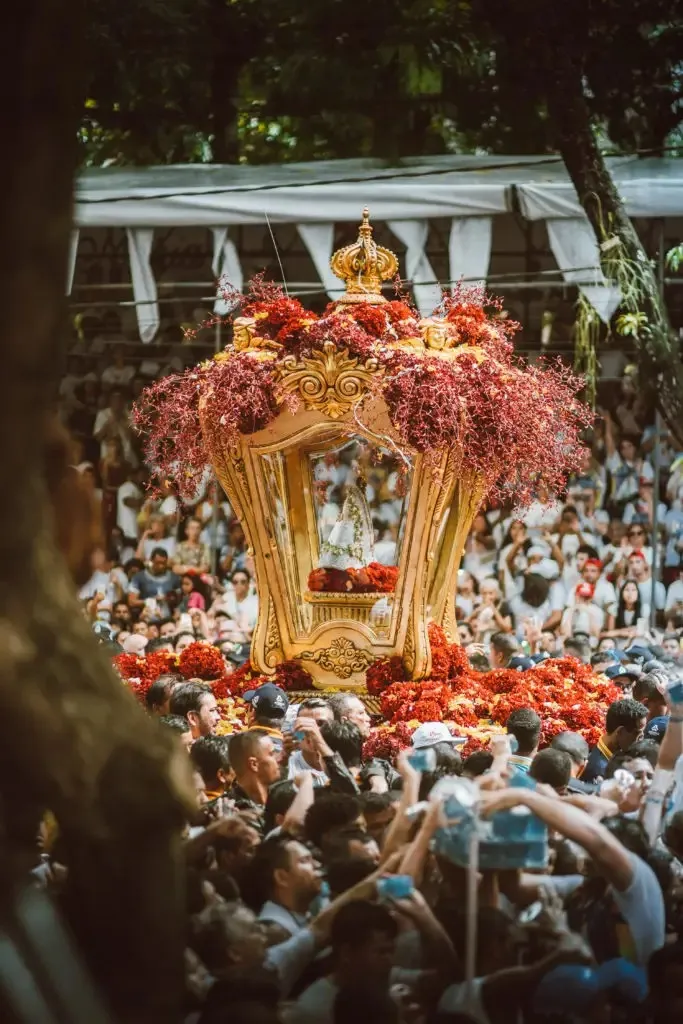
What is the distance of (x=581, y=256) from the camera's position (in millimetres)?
12961

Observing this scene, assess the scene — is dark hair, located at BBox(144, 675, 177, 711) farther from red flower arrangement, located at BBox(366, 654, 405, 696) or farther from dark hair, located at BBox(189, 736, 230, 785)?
dark hair, located at BBox(189, 736, 230, 785)

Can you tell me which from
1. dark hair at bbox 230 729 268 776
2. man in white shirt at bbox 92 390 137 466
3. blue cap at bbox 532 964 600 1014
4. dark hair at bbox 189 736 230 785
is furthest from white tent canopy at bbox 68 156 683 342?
blue cap at bbox 532 964 600 1014

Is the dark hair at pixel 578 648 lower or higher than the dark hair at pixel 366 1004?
lower

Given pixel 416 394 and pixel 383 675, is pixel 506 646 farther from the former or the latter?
pixel 416 394

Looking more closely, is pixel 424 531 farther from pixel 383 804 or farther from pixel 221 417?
pixel 383 804

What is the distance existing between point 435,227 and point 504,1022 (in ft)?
36.1

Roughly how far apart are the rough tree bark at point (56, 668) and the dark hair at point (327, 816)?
3.84 feet

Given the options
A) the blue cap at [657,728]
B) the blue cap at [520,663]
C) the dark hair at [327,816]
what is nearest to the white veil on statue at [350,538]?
the blue cap at [520,663]

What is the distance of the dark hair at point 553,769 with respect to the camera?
556 cm

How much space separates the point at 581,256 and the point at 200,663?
5.58m

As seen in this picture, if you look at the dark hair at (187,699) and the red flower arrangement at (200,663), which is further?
the red flower arrangement at (200,663)

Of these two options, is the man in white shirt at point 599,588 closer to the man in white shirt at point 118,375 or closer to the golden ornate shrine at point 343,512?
the golden ornate shrine at point 343,512

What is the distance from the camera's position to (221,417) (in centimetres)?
856

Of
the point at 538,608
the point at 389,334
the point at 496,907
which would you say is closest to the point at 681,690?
the point at 496,907
